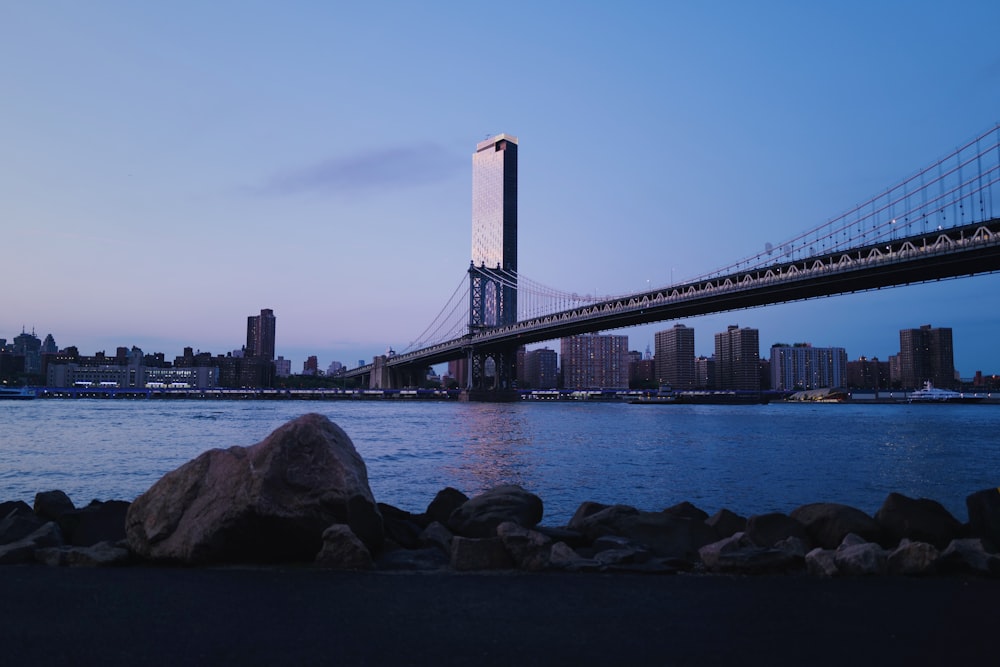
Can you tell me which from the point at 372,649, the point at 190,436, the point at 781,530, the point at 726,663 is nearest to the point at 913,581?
the point at 781,530

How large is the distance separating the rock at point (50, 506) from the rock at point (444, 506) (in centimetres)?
427

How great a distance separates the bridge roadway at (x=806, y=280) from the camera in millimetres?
39562

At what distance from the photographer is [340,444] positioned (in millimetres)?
7230

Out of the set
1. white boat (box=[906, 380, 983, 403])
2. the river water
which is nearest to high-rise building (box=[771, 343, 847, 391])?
white boat (box=[906, 380, 983, 403])

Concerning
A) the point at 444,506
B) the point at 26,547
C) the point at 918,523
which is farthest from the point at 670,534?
the point at 26,547

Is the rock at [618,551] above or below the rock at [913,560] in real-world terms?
below

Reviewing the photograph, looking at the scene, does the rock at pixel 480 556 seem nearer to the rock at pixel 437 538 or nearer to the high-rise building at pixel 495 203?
the rock at pixel 437 538

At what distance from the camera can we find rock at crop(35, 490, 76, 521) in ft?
29.1

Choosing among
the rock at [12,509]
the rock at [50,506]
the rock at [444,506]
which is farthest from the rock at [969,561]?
the rock at [12,509]

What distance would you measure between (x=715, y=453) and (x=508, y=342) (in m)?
57.6

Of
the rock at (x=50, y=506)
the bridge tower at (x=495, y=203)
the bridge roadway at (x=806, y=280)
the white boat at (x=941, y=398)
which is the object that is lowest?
the white boat at (x=941, y=398)

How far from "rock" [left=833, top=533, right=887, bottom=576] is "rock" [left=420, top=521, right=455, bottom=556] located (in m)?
3.39

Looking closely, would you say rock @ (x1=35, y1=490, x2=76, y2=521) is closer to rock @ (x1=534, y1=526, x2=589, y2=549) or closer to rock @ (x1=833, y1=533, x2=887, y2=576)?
rock @ (x1=534, y1=526, x2=589, y2=549)

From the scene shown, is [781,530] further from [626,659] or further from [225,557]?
[225,557]
